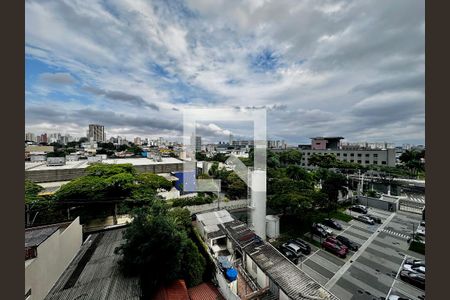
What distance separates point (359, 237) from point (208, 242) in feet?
23.4

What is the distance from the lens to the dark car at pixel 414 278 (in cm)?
A: 519

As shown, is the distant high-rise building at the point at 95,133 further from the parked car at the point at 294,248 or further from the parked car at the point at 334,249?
the parked car at the point at 334,249

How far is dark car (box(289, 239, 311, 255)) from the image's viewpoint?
680 centimetres

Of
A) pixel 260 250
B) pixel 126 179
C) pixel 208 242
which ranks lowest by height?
pixel 208 242

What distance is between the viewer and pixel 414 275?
536cm

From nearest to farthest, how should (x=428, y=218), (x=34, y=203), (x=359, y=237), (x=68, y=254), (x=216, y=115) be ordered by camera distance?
(x=428, y=218) < (x=68, y=254) < (x=34, y=203) < (x=216, y=115) < (x=359, y=237)

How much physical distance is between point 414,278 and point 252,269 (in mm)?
5012

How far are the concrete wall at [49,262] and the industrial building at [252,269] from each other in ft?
13.1

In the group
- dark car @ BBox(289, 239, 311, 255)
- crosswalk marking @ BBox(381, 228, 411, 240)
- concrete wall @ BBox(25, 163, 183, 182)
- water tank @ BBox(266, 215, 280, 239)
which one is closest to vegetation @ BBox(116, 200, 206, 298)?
water tank @ BBox(266, 215, 280, 239)

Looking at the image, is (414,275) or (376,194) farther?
(376,194)

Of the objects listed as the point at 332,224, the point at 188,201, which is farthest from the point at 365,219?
the point at 188,201

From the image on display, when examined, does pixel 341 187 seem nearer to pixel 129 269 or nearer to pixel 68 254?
pixel 129 269

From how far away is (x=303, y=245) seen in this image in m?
6.99

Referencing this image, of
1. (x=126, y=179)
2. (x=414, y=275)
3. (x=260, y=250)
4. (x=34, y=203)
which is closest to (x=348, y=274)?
(x=414, y=275)
